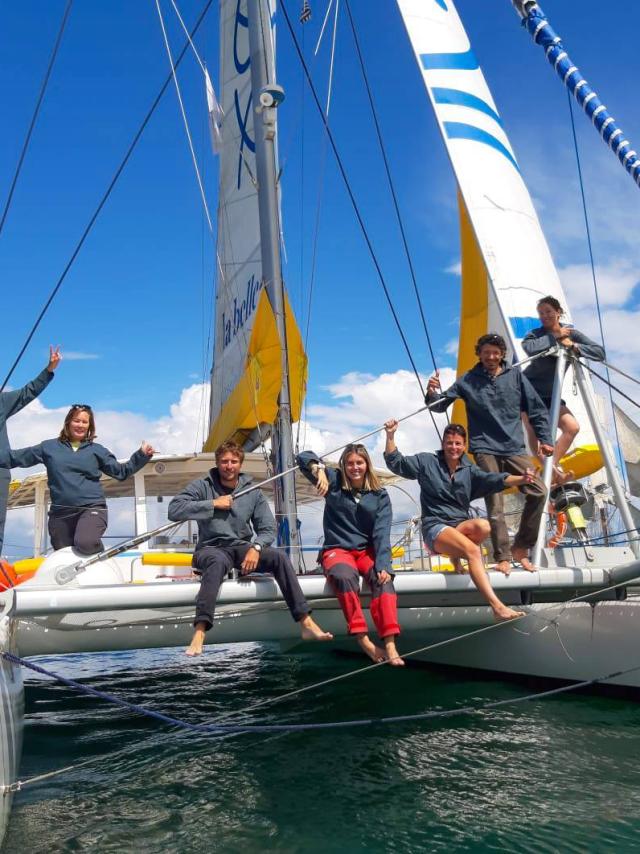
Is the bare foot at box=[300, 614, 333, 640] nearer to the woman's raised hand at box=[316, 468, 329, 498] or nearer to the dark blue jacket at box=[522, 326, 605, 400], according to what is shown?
the woman's raised hand at box=[316, 468, 329, 498]

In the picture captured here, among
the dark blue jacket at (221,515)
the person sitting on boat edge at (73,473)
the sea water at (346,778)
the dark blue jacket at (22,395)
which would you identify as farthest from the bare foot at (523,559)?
the dark blue jacket at (22,395)

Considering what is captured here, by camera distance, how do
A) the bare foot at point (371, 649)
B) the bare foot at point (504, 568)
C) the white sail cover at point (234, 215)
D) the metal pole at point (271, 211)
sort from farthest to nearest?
the white sail cover at point (234, 215) < the metal pole at point (271, 211) < the bare foot at point (504, 568) < the bare foot at point (371, 649)

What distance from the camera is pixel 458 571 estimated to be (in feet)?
15.0

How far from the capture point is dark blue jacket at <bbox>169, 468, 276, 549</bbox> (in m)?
4.19

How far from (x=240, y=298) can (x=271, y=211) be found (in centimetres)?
228

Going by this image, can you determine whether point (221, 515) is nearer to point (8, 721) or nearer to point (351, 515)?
point (351, 515)

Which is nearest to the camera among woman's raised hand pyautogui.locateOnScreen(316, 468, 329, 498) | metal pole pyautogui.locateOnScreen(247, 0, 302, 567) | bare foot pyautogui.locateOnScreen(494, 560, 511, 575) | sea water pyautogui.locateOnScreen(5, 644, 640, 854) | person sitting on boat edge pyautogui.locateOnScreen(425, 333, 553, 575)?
sea water pyautogui.locateOnScreen(5, 644, 640, 854)

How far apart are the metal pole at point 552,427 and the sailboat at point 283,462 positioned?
45 mm

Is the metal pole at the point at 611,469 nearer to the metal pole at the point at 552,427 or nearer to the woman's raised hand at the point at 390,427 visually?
the metal pole at the point at 552,427

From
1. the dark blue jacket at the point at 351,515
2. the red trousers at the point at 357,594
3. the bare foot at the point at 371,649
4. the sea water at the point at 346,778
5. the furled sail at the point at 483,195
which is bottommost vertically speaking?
the sea water at the point at 346,778

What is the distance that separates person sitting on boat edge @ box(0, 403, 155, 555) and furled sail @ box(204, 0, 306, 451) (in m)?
2.44

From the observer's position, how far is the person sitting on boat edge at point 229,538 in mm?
3973

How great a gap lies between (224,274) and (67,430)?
626 centimetres

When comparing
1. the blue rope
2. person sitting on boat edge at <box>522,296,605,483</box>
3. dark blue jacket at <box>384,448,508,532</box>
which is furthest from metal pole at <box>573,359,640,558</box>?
the blue rope
